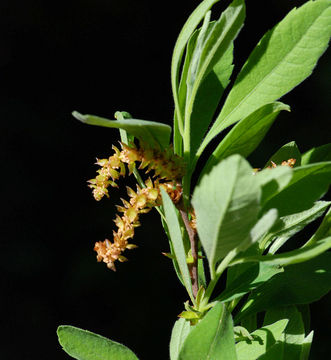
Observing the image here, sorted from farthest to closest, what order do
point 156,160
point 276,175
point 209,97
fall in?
point 209,97 < point 156,160 < point 276,175

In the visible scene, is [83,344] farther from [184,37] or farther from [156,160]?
[184,37]

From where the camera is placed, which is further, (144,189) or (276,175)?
(144,189)

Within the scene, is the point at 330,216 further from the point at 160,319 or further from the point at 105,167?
the point at 160,319

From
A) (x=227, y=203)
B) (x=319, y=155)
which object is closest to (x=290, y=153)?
(x=319, y=155)

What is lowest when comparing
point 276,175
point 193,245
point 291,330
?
point 291,330

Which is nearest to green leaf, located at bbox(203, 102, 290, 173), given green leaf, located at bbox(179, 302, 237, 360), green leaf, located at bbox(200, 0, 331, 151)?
green leaf, located at bbox(200, 0, 331, 151)

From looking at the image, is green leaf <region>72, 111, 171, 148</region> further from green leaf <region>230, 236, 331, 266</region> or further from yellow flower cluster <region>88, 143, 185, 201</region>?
green leaf <region>230, 236, 331, 266</region>

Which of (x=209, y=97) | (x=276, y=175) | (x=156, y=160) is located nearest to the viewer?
(x=276, y=175)

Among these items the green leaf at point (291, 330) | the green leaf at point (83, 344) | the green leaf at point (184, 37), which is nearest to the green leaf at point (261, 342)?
the green leaf at point (291, 330)
